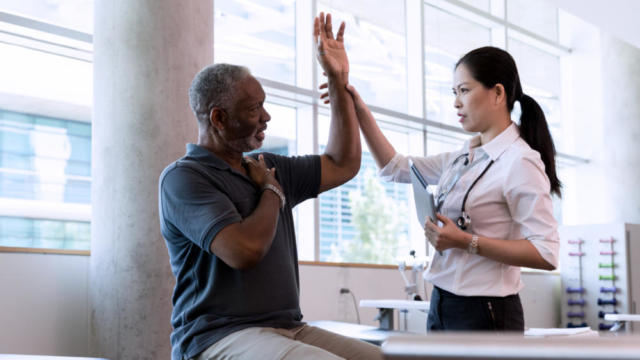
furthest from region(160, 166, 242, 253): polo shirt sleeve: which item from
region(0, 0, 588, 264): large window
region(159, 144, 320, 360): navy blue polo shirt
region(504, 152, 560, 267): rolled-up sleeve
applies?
region(0, 0, 588, 264): large window

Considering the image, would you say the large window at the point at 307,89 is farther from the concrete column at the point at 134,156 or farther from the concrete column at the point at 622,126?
the concrete column at the point at 134,156

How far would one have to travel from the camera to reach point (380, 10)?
288 inches

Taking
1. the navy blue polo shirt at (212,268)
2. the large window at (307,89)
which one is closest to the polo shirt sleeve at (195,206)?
the navy blue polo shirt at (212,268)

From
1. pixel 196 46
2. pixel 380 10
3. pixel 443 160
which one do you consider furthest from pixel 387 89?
pixel 443 160

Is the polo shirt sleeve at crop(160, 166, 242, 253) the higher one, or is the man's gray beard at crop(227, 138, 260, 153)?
the man's gray beard at crop(227, 138, 260, 153)

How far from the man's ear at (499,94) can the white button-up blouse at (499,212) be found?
87 millimetres

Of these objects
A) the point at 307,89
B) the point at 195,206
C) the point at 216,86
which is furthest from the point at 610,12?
the point at 195,206

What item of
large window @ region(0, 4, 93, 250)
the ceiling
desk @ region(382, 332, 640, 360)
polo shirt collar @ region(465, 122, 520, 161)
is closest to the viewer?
desk @ region(382, 332, 640, 360)

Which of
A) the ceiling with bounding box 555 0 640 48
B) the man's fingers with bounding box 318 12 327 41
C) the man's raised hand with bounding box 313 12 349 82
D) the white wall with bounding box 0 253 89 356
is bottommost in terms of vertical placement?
the white wall with bounding box 0 253 89 356

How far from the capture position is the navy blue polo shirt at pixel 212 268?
1654 mm

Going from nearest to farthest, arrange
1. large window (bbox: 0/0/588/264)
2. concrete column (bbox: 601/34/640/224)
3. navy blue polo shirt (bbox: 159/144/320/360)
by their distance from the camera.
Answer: navy blue polo shirt (bbox: 159/144/320/360) → large window (bbox: 0/0/588/264) → concrete column (bbox: 601/34/640/224)

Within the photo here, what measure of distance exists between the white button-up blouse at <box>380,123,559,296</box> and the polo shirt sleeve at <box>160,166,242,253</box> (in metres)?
0.64

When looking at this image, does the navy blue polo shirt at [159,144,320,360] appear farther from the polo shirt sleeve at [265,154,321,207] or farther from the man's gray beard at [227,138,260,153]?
the polo shirt sleeve at [265,154,321,207]

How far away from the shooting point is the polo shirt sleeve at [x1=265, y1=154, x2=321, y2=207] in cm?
206
